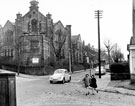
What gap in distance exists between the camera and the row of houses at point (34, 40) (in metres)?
56.8

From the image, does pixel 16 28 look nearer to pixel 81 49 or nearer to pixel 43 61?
pixel 43 61

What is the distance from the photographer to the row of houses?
56.8 meters

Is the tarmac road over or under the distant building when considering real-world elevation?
under

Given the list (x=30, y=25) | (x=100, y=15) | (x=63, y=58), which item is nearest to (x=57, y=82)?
(x=100, y=15)

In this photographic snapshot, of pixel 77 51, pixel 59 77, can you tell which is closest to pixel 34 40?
pixel 59 77

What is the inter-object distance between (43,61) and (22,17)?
1379 cm

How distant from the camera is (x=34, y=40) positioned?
187ft


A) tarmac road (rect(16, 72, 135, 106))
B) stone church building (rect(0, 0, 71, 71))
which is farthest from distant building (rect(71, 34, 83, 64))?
tarmac road (rect(16, 72, 135, 106))

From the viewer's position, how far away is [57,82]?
1144 inches

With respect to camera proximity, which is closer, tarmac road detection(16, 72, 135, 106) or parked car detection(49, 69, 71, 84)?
tarmac road detection(16, 72, 135, 106)

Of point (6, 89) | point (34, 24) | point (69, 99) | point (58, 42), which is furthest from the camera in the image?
point (58, 42)

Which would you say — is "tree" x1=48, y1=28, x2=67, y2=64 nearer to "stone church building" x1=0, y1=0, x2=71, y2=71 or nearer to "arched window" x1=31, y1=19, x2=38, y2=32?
"stone church building" x1=0, y1=0, x2=71, y2=71

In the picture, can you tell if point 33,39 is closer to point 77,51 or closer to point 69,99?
point 77,51

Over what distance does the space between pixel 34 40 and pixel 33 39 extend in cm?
32
